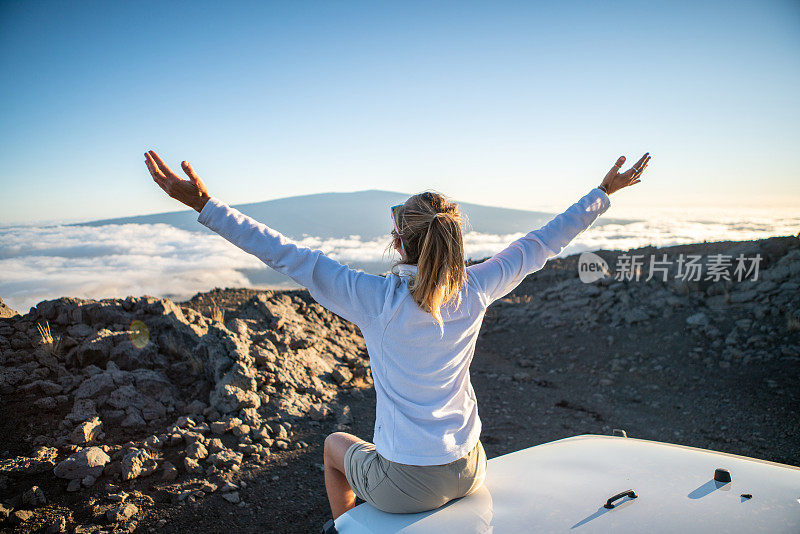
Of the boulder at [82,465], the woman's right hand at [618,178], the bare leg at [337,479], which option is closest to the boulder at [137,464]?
the boulder at [82,465]

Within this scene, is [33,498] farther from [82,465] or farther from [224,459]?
[224,459]

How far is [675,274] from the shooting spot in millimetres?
9805

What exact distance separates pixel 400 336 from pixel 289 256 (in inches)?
22.0

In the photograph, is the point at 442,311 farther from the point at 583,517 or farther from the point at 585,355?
the point at 585,355

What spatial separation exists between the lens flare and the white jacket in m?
4.12

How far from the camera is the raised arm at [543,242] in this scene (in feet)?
7.26

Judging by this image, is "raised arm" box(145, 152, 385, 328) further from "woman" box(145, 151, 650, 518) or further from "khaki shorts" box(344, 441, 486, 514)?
"khaki shorts" box(344, 441, 486, 514)

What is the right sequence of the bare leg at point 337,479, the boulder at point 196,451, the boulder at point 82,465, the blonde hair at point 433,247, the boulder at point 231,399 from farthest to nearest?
the boulder at point 231,399
the boulder at point 196,451
the boulder at point 82,465
the bare leg at point 337,479
the blonde hair at point 433,247

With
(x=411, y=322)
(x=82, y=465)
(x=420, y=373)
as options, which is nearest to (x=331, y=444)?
(x=420, y=373)

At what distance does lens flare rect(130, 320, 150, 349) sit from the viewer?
530 cm

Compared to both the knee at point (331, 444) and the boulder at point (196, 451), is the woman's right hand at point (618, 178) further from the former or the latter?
the boulder at point (196, 451)

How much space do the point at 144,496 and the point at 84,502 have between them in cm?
42

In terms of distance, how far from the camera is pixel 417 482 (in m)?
1.99

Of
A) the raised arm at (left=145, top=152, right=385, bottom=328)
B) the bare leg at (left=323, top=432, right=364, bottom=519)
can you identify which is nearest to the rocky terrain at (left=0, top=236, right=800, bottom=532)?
the bare leg at (left=323, top=432, right=364, bottom=519)
